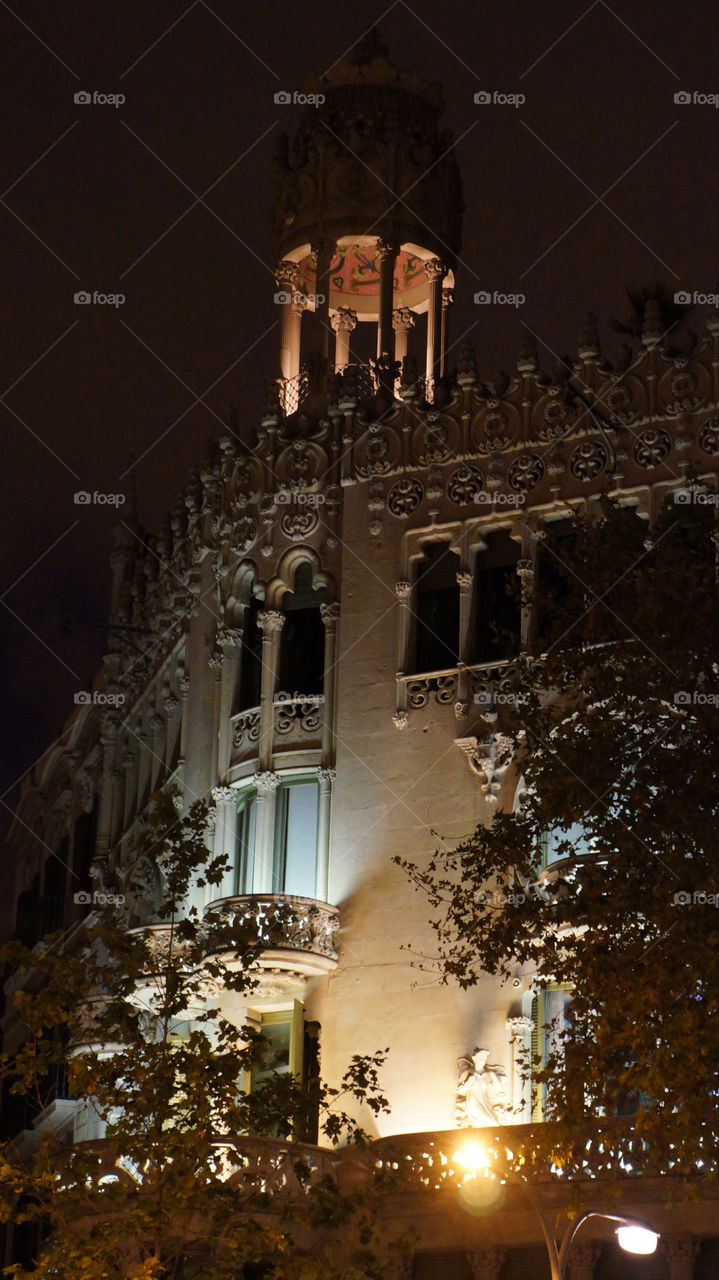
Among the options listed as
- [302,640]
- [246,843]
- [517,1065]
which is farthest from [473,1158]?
[302,640]

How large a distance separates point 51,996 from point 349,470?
17104 mm

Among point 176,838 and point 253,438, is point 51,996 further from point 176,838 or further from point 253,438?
point 253,438

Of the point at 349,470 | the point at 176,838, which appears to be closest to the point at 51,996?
the point at 176,838

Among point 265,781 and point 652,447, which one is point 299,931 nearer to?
point 265,781

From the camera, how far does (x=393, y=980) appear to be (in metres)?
43.3

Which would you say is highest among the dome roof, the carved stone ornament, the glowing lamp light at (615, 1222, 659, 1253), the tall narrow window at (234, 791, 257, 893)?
the dome roof

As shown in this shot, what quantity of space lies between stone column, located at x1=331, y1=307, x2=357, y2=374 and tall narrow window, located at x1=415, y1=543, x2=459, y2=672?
7710 mm

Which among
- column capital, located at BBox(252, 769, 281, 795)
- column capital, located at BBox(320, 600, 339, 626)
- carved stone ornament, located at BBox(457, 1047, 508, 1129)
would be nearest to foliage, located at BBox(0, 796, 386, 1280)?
carved stone ornament, located at BBox(457, 1047, 508, 1129)

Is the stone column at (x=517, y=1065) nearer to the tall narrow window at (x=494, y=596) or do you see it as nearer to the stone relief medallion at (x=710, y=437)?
the tall narrow window at (x=494, y=596)

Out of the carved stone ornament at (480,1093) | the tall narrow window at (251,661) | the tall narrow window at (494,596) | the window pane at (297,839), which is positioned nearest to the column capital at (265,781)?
the window pane at (297,839)

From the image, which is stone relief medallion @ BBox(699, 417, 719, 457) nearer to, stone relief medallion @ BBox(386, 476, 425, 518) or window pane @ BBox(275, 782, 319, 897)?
stone relief medallion @ BBox(386, 476, 425, 518)

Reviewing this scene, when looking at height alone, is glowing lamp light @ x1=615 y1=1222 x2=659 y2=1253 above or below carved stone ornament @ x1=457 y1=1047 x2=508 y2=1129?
below

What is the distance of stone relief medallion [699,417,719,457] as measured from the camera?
42.9m

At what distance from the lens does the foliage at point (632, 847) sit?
29906 millimetres
